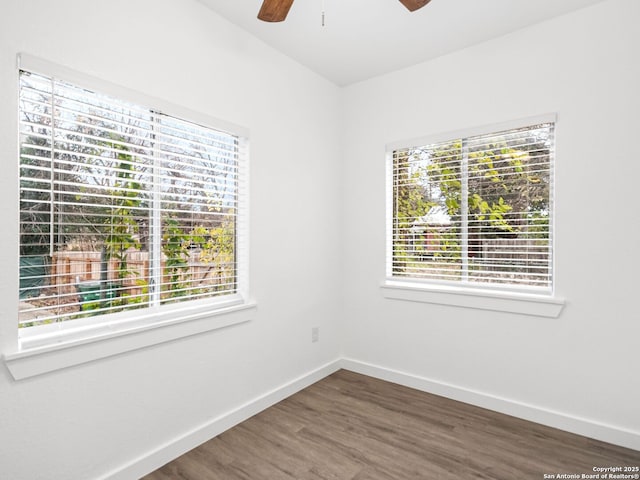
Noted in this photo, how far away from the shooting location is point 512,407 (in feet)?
8.25

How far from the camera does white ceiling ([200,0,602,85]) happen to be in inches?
86.4

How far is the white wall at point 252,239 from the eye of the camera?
58.9 inches

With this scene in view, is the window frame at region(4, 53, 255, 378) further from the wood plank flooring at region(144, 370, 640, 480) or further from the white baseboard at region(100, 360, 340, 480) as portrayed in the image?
the wood plank flooring at region(144, 370, 640, 480)

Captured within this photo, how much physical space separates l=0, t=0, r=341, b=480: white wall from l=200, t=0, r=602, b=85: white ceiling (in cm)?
16

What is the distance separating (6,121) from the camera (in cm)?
146

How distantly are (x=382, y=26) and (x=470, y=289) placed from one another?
1.97 metres

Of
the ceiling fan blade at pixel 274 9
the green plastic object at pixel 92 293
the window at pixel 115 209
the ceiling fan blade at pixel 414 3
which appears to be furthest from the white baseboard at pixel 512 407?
the ceiling fan blade at pixel 274 9

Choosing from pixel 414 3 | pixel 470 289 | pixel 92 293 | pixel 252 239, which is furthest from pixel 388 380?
pixel 414 3

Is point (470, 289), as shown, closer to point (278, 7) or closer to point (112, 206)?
point (278, 7)

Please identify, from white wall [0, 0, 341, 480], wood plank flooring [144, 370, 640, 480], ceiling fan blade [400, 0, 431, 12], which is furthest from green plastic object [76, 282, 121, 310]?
ceiling fan blade [400, 0, 431, 12]

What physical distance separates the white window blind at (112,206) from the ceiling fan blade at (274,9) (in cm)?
77

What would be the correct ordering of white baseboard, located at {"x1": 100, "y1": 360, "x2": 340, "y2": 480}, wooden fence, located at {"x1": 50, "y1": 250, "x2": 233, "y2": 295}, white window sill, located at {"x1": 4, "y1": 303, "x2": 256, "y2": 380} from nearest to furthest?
white window sill, located at {"x1": 4, "y1": 303, "x2": 256, "y2": 380}
wooden fence, located at {"x1": 50, "y1": 250, "x2": 233, "y2": 295}
white baseboard, located at {"x1": 100, "y1": 360, "x2": 340, "y2": 480}

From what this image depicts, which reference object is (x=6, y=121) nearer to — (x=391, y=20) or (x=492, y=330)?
(x=391, y=20)

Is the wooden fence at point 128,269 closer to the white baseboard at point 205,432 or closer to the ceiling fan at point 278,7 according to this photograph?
the white baseboard at point 205,432
